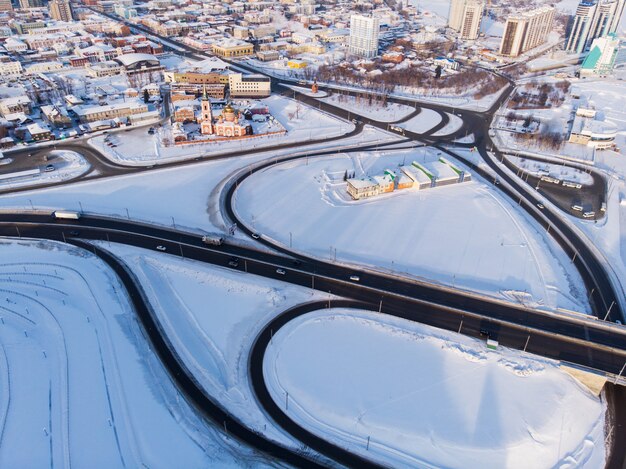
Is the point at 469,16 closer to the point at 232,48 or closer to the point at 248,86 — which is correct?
the point at 232,48

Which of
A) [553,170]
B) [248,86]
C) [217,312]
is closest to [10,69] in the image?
[248,86]

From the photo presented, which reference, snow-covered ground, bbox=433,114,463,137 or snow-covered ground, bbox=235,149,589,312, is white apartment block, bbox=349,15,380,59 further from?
snow-covered ground, bbox=235,149,589,312

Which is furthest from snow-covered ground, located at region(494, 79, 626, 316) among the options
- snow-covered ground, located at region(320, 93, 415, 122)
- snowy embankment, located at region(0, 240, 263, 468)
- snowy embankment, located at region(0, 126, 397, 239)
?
snowy embankment, located at region(0, 126, 397, 239)

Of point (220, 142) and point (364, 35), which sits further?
point (364, 35)

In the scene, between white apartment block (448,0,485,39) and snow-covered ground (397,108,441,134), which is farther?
white apartment block (448,0,485,39)

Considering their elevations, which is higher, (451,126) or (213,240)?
(451,126)

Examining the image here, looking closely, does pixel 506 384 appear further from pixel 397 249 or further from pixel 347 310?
pixel 397 249

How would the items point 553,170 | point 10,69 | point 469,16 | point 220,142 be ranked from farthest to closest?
point 469,16
point 10,69
point 220,142
point 553,170
